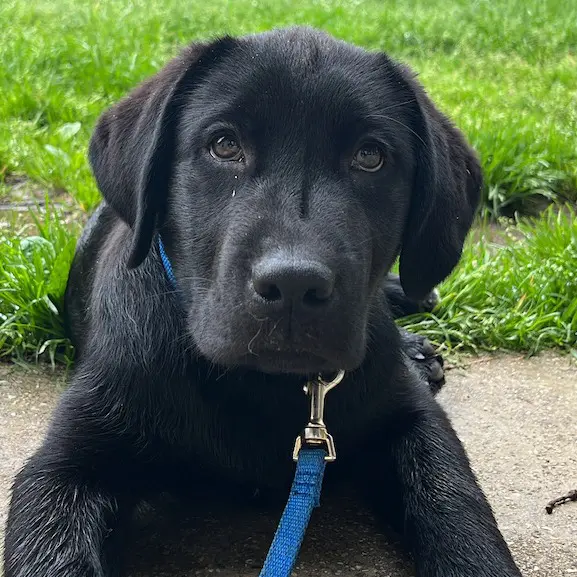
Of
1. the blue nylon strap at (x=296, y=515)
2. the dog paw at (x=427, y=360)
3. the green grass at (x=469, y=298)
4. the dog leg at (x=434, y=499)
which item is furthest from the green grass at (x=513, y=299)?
the blue nylon strap at (x=296, y=515)

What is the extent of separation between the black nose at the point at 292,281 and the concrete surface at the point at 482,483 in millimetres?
745

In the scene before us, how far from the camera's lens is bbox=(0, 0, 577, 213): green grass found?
16.9 ft

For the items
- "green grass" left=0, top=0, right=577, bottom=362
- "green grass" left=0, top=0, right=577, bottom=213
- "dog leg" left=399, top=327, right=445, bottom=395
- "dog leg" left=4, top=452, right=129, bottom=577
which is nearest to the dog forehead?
"green grass" left=0, top=0, right=577, bottom=362

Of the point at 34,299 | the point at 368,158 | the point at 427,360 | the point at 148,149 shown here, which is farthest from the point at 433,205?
the point at 34,299

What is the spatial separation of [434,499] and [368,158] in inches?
34.6

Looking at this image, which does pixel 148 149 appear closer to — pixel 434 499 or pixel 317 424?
pixel 317 424

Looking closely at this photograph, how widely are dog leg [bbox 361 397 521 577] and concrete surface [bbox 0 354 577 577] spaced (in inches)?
3.9

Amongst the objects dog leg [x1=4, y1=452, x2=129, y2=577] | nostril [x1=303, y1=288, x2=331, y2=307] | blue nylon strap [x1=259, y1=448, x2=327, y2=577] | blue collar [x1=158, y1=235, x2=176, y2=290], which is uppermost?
nostril [x1=303, y1=288, x2=331, y2=307]

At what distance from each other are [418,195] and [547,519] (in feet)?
3.15

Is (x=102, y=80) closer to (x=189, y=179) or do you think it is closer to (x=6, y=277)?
(x=6, y=277)

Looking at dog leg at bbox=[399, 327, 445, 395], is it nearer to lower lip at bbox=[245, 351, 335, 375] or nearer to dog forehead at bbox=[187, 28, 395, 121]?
dog forehead at bbox=[187, 28, 395, 121]

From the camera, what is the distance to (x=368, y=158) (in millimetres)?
2445

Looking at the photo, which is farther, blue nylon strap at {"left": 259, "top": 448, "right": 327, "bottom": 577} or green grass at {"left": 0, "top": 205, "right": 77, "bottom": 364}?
green grass at {"left": 0, "top": 205, "right": 77, "bottom": 364}

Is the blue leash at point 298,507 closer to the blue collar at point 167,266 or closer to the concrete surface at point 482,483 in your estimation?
the concrete surface at point 482,483
